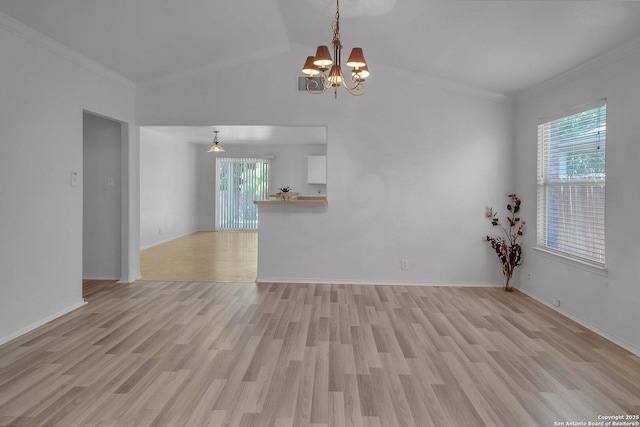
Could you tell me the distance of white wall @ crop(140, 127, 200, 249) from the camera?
8391 millimetres

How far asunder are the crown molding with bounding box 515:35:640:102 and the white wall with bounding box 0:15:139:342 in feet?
16.7

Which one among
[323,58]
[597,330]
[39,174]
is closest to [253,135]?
[39,174]

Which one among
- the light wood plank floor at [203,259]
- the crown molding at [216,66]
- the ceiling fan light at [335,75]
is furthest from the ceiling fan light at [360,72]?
the light wood plank floor at [203,259]

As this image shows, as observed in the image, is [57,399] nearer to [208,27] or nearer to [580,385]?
[580,385]

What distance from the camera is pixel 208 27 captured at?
4.36m

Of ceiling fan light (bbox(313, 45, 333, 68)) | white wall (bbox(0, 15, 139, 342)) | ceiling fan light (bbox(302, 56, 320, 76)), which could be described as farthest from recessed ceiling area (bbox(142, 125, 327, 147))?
ceiling fan light (bbox(313, 45, 333, 68))

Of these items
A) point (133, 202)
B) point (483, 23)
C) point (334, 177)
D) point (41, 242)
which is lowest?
point (41, 242)

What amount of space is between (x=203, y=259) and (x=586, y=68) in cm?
607

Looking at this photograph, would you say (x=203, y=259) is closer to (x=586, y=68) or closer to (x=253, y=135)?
(x=253, y=135)

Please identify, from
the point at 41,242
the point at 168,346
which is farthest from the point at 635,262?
the point at 41,242

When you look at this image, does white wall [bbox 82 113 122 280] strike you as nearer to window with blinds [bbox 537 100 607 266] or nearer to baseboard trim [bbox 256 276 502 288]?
baseboard trim [bbox 256 276 502 288]

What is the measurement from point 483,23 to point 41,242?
4581mm

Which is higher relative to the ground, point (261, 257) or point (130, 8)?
point (130, 8)

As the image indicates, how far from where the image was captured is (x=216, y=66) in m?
5.36
